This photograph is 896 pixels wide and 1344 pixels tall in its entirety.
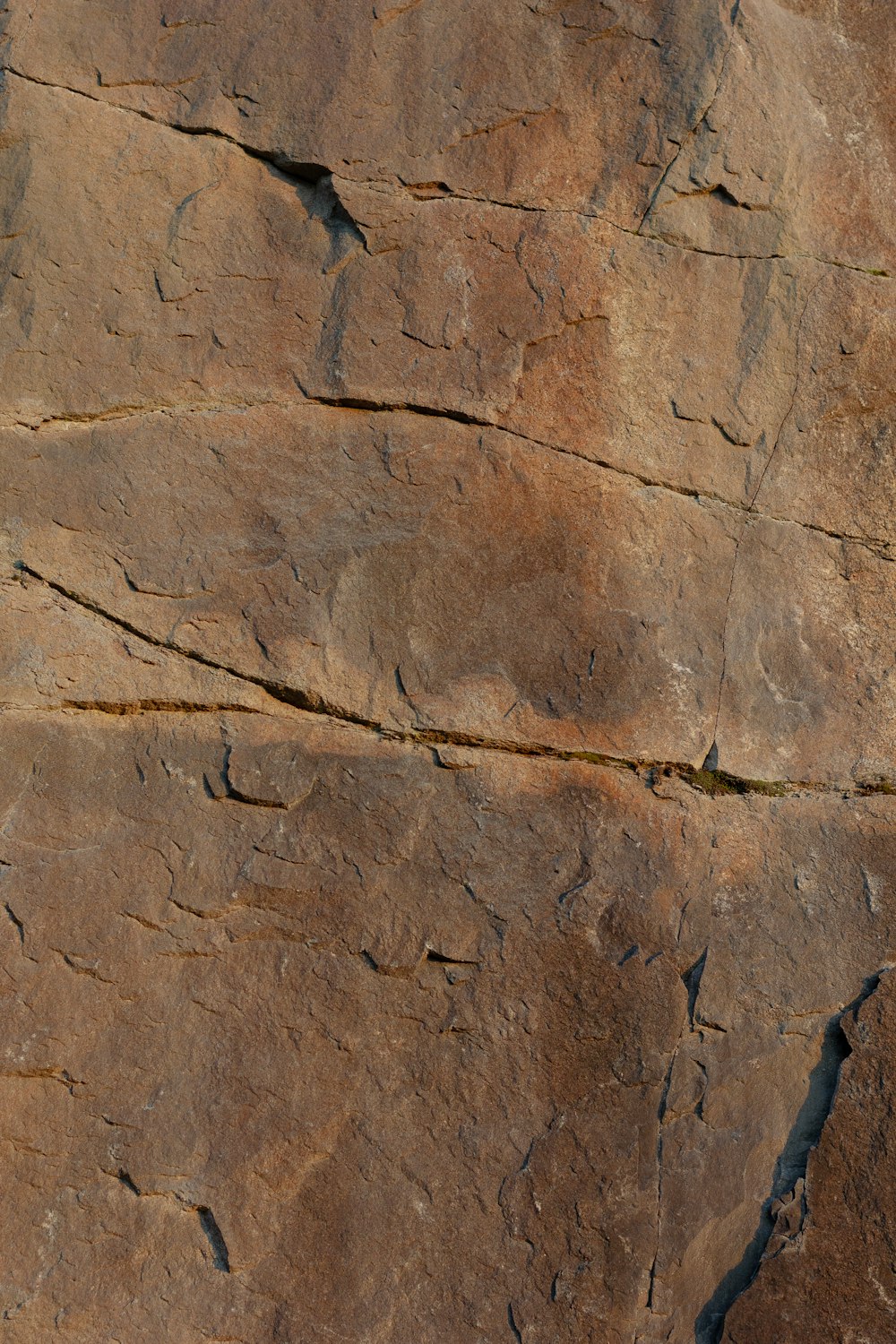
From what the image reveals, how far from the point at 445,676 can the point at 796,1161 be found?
168 cm

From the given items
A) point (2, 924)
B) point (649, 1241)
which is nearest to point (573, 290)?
point (2, 924)

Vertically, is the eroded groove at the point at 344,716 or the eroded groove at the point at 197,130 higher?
the eroded groove at the point at 197,130

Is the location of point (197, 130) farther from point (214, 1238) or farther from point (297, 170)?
point (214, 1238)

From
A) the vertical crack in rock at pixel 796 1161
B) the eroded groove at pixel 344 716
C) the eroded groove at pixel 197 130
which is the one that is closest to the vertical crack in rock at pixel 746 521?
the eroded groove at pixel 344 716

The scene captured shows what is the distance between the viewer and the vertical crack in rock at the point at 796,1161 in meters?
3.16

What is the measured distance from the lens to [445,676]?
3.44 meters

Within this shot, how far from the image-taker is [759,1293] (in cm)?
313

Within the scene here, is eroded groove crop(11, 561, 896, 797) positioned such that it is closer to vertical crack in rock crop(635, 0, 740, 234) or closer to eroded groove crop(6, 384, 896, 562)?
eroded groove crop(6, 384, 896, 562)

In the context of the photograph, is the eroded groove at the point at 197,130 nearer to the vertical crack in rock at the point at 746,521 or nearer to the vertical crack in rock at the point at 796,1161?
the vertical crack in rock at the point at 746,521

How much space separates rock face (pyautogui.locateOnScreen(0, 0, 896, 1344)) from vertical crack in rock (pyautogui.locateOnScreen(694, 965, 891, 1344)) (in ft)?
0.05

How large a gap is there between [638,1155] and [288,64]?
3400 millimetres

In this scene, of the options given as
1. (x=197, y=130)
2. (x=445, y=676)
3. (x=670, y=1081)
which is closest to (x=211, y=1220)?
(x=670, y=1081)

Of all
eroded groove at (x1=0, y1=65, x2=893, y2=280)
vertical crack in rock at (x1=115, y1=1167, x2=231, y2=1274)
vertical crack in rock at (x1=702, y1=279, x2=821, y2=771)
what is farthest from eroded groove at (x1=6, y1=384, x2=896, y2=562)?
vertical crack in rock at (x1=115, y1=1167, x2=231, y2=1274)

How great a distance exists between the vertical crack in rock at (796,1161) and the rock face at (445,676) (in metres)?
0.01
